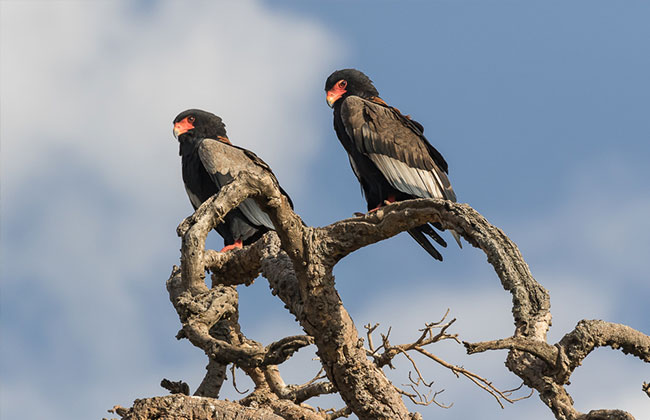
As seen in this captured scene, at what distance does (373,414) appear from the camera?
15.7 feet

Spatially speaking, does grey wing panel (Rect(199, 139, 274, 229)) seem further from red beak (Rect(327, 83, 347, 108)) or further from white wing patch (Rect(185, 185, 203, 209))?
red beak (Rect(327, 83, 347, 108))

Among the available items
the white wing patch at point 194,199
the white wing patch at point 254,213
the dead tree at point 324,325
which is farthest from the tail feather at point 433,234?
the white wing patch at point 194,199

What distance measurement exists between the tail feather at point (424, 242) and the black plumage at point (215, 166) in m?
1.44

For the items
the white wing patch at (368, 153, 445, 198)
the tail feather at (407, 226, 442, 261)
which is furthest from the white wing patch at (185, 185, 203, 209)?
the tail feather at (407, 226, 442, 261)

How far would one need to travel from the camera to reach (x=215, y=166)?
7.96 meters

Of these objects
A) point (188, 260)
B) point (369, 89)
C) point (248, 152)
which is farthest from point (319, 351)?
point (369, 89)

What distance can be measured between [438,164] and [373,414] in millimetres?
3073

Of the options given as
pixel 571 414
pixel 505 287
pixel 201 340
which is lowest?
pixel 571 414

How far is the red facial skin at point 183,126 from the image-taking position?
8727mm

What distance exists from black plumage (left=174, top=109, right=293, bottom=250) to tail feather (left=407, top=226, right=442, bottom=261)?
1.44 metres

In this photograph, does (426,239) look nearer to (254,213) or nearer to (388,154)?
(388,154)

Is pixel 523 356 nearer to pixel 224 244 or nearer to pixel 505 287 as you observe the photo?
pixel 505 287

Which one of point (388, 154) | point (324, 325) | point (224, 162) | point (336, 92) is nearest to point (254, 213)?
point (224, 162)

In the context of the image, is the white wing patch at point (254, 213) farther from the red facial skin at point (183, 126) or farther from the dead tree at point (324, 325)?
the red facial skin at point (183, 126)
